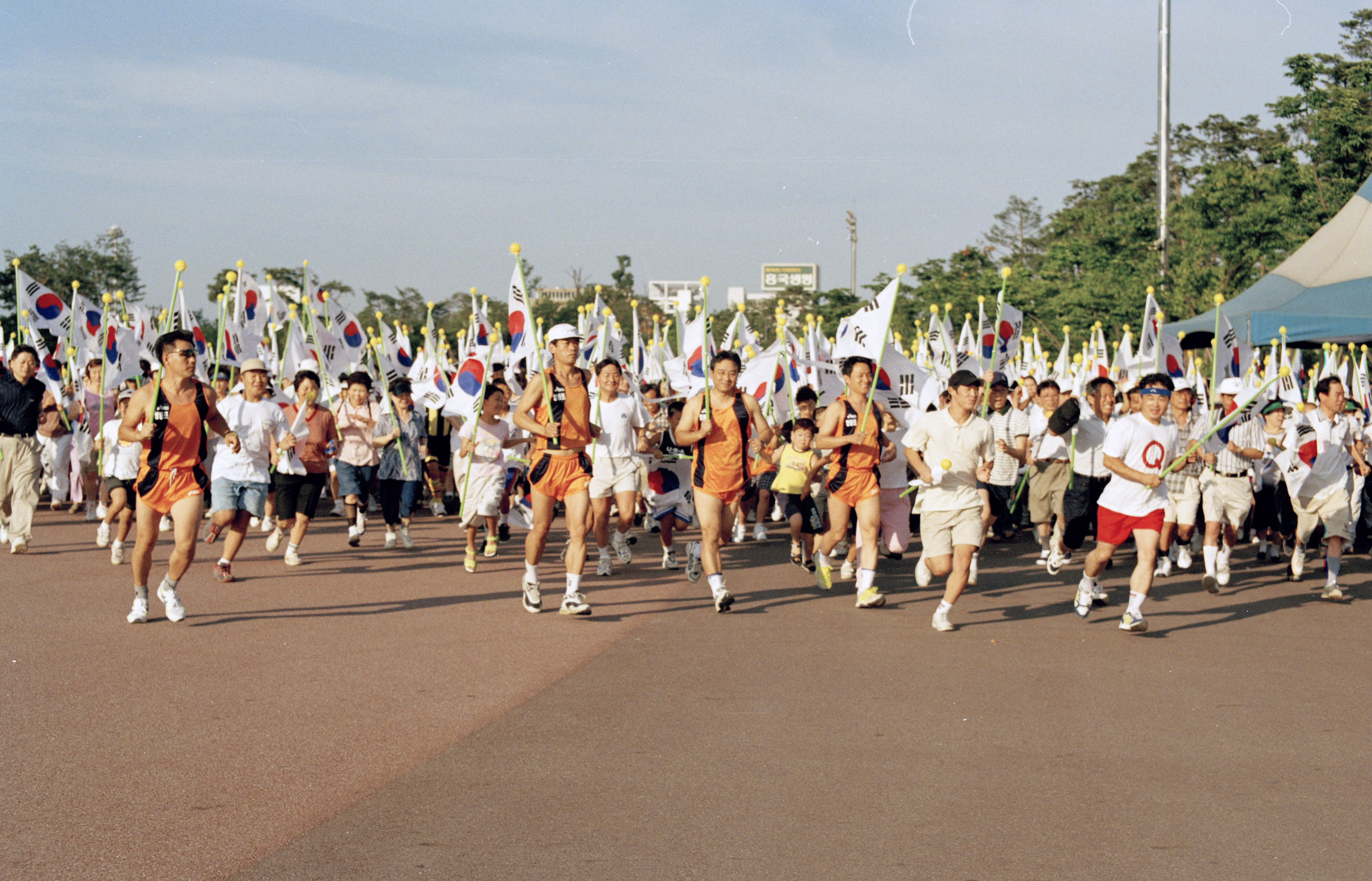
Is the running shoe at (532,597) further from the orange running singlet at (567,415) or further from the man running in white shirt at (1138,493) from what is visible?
the man running in white shirt at (1138,493)

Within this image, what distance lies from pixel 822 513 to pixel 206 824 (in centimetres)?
815

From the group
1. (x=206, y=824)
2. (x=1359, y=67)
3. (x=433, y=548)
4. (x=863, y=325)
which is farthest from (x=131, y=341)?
(x=1359, y=67)

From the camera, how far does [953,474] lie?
8.59m

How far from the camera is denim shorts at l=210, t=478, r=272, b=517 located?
32.0ft

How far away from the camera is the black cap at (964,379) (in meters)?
8.49

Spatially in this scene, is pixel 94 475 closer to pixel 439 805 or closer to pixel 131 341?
pixel 131 341

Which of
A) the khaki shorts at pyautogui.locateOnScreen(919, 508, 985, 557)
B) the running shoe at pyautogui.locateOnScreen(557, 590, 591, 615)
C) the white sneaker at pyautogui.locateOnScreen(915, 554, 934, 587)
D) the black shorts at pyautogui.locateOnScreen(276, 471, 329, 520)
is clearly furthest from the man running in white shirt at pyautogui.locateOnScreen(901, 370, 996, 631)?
the black shorts at pyautogui.locateOnScreen(276, 471, 329, 520)

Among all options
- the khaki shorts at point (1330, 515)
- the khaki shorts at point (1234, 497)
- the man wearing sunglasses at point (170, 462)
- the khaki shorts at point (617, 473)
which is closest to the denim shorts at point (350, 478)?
the khaki shorts at point (617, 473)

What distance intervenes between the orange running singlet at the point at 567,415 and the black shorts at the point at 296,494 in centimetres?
340

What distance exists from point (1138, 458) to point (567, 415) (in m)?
3.81

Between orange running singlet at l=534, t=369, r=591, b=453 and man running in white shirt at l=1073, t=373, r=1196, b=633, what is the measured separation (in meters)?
3.51

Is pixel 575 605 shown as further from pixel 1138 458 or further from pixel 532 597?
pixel 1138 458

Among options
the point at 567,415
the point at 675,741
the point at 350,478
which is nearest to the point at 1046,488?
the point at 567,415

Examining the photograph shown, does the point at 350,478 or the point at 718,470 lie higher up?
the point at 718,470
